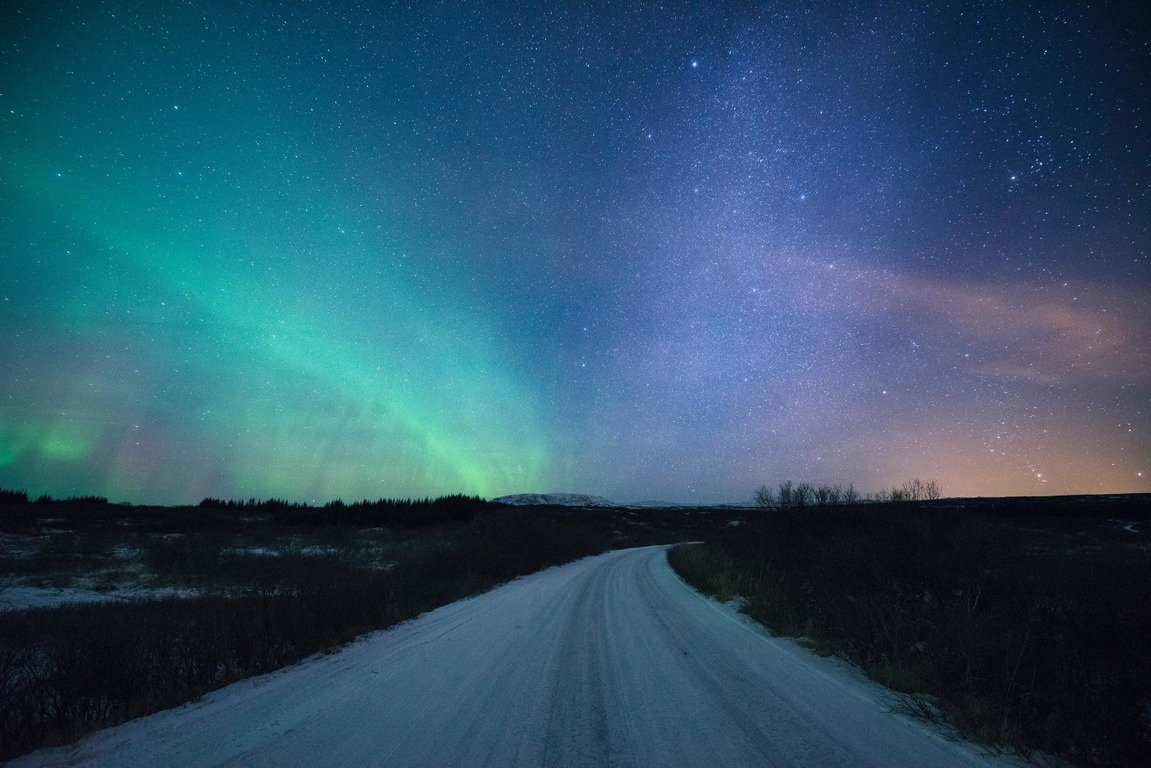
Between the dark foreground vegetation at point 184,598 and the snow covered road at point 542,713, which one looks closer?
the snow covered road at point 542,713

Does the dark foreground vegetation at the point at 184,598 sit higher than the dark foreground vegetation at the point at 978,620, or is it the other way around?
the dark foreground vegetation at the point at 978,620

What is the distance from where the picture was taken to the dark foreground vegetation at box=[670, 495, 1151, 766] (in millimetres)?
4562

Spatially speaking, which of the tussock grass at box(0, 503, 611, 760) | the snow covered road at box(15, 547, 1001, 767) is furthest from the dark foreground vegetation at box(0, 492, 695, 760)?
the snow covered road at box(15, 547, 1001, 767)

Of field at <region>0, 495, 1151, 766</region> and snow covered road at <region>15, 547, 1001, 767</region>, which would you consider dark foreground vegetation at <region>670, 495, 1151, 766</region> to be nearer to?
field at <region>0, 495, 1151, 766</region>

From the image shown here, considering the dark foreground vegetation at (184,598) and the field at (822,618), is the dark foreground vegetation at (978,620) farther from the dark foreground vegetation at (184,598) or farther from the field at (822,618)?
the dark foreground vegetation at (184,598)

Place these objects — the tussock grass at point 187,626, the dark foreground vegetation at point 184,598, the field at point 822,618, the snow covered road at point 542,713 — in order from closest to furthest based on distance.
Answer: the snow covered road at point 542,713 → the field at point 822,618 → the tussock grass at point 187,626 → the dark foreground vegetation at point 184,598

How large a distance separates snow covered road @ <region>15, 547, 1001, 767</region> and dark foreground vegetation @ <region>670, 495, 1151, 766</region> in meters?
0.83

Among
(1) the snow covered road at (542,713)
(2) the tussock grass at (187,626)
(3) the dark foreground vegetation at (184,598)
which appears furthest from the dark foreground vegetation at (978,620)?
(3) the dark foreground vegetation at (184,598)

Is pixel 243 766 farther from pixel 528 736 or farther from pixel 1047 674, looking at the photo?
pixel 1047 674

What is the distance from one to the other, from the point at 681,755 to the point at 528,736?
4.36 feet

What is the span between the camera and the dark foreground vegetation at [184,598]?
5.62 m

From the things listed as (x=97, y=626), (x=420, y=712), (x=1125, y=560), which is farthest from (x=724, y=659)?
(x=97, y=626)

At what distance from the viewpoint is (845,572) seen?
36.9 feet

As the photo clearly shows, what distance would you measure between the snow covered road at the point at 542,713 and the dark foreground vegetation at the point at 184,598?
0.82 meters
